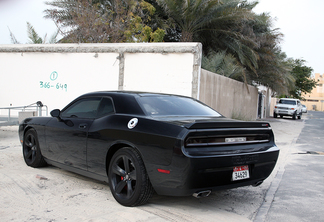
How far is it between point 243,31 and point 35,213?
1656 cm

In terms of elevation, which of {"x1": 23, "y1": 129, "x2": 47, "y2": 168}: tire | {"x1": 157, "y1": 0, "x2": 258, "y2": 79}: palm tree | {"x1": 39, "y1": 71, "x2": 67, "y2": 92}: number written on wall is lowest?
{"x1": 23, "y1": 129, "x2": 47, "y2": 168}: tire

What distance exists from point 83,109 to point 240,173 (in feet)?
8.34

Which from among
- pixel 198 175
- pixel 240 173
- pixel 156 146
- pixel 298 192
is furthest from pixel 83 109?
pixel 298 192

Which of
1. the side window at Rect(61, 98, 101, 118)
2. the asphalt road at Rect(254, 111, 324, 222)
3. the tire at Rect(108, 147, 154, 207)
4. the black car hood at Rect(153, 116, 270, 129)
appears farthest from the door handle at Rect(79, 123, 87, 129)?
the asphalt road at Rect(254, 111, 324, 222)

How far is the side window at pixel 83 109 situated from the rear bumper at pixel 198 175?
62.5 inches

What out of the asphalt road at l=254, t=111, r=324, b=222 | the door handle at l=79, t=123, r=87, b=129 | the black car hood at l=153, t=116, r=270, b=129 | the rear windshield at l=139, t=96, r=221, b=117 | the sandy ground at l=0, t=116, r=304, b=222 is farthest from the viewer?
the door handle at l=79, t=123, r=87, b=129

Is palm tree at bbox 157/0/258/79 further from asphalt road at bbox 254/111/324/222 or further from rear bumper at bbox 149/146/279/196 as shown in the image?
rear bumper at bbox 149/146/279/196

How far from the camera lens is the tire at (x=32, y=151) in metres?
5.64

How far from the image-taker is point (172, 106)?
4609 mm

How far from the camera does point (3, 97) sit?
1454 centimetres

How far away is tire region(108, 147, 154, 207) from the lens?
3768 millimetres

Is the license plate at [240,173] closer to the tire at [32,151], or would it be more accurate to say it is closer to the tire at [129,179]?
the tire at [129,179]

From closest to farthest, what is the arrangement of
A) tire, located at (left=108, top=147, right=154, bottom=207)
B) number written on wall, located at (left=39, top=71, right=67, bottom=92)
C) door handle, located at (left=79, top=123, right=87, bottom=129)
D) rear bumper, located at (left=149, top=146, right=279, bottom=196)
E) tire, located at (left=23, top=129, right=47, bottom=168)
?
rear bumper, located at (left=149, top=146, right=279, bottom=196)
tire, located at (left=108, top=147, right=154, bottom=207)
door handle, located at (left=79, top=123, right=87, bottom=129)
tire, located at (left=23, top=129, right=47, bottom=168)
number written on wall, located at (left=39, top=71, right=67, bottom=92)

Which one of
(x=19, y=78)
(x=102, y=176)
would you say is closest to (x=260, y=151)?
(x=102, y=176)
